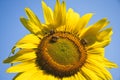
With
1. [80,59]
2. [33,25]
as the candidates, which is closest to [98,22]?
[80,59]

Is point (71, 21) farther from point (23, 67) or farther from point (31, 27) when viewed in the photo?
point (23, 67)

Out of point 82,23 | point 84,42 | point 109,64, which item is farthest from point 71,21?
point 109,64

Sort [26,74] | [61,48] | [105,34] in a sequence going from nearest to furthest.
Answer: [26,74] < [61,48] < [105,34]

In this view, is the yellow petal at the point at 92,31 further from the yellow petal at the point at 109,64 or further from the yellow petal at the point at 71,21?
the yellow petal at the point at 109,64

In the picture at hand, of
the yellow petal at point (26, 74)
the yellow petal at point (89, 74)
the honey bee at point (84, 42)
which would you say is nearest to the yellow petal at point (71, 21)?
the honey bee at point (84, 42)

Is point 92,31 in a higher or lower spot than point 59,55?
higher

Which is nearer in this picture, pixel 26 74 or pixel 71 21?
pixel 26 74

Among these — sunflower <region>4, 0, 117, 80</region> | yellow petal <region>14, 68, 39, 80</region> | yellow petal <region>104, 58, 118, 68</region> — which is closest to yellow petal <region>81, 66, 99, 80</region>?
sunflower <region>4, 0, 117, 80</region>
